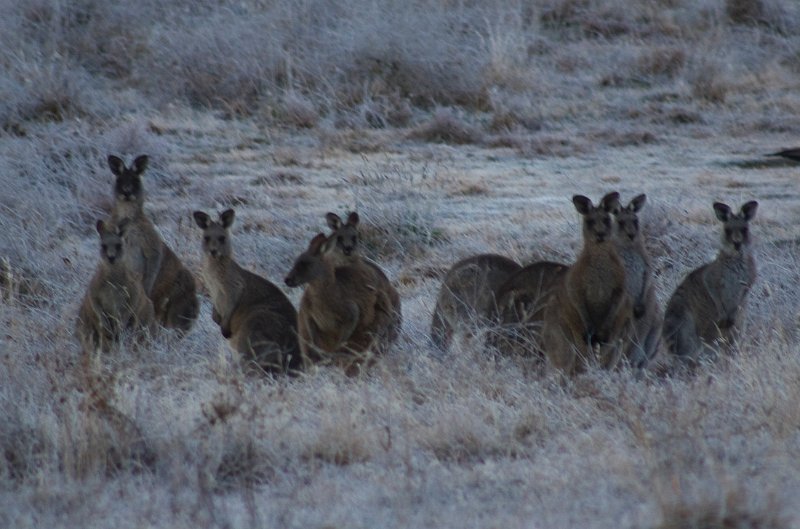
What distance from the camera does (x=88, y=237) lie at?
418 inches

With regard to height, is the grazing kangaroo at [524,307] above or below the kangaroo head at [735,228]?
below

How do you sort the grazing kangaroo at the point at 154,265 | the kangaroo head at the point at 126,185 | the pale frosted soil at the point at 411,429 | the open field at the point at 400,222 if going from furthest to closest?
the kangaroo head at the point at 126,185
the grazing kangaroo at the point at 154,265
the open field at the point at 400,222
the pale frosted soil at the point at 411,429

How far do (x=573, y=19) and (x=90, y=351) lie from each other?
502 inches

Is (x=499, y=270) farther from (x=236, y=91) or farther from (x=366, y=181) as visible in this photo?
(x=236, y=91)

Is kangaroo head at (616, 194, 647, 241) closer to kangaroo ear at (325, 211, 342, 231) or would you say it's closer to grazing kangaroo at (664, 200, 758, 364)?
grazing kangaroo at (664, 200, 758, 364)

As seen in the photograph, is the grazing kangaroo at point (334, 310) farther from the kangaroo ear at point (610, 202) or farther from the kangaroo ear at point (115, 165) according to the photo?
the kangaroo ear at point (115, 165)

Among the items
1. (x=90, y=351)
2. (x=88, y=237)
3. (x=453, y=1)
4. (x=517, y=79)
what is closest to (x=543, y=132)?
(x=517, y=79)

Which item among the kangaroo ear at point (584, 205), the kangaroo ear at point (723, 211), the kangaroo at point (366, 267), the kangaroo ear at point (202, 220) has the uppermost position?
the kangaroo ear at point (584, 205)

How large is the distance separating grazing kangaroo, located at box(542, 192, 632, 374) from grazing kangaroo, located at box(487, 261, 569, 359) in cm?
9

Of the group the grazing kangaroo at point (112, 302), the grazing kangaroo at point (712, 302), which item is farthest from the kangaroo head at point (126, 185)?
the grazing kangaroo at point (712, 302)

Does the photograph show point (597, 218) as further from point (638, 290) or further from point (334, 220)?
point (334, 220)

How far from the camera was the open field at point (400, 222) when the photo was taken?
5.39 metres

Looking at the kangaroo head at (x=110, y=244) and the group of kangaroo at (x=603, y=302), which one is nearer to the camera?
the group of kangaroo at (x=603, y=302)

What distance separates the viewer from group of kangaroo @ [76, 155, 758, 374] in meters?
7.73
